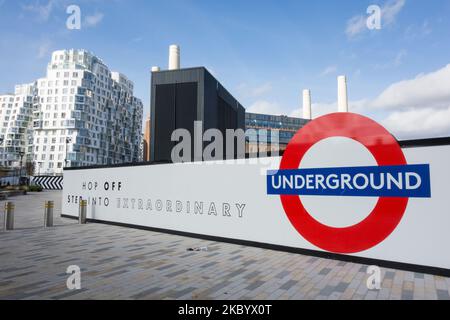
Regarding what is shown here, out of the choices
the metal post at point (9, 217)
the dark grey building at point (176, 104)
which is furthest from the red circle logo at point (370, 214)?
the dark grey building at point (176, 104)

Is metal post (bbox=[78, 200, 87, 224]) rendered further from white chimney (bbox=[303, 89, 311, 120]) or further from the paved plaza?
white chimney (bbox=[303, 89, 311, 120])

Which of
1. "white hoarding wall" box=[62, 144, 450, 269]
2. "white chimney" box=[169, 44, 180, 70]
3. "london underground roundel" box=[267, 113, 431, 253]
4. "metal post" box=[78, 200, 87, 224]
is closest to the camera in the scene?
"white hoarding wall" box=[62, 144, 450, 269]

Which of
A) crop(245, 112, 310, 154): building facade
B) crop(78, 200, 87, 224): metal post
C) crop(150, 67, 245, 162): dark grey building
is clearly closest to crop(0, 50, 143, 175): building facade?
crop(245, 112, 310, 154): building facade

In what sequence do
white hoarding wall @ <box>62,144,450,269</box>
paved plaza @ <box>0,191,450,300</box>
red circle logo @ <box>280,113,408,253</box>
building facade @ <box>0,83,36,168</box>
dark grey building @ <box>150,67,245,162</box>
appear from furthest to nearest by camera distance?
1. building facade @ <box>0,83,36,168</box>
2. dark grey building @ <box>150,67,245,162</box>
3. red circle logo @ <box>280,113,408,253</box>
4. white hoarding wall @ <box>62,144,450,269</box>
5. paved plaza @ <box>0,191,450,300</box>

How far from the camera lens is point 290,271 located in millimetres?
6004

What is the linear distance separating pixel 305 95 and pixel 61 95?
74.7 metres

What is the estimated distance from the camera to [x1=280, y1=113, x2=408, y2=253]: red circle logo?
6.34 metres

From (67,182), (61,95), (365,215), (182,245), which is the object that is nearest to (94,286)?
(182,245)

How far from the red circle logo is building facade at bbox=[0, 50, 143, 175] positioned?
8821 cm

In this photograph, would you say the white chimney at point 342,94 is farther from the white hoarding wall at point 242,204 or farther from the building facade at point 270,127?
the white hoarding wall at point 242,204

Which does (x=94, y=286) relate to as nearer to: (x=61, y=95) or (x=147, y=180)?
(x=147, y=180)

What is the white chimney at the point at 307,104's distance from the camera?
3263 inches

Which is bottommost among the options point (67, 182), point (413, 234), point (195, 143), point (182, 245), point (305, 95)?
point (182, 245)
